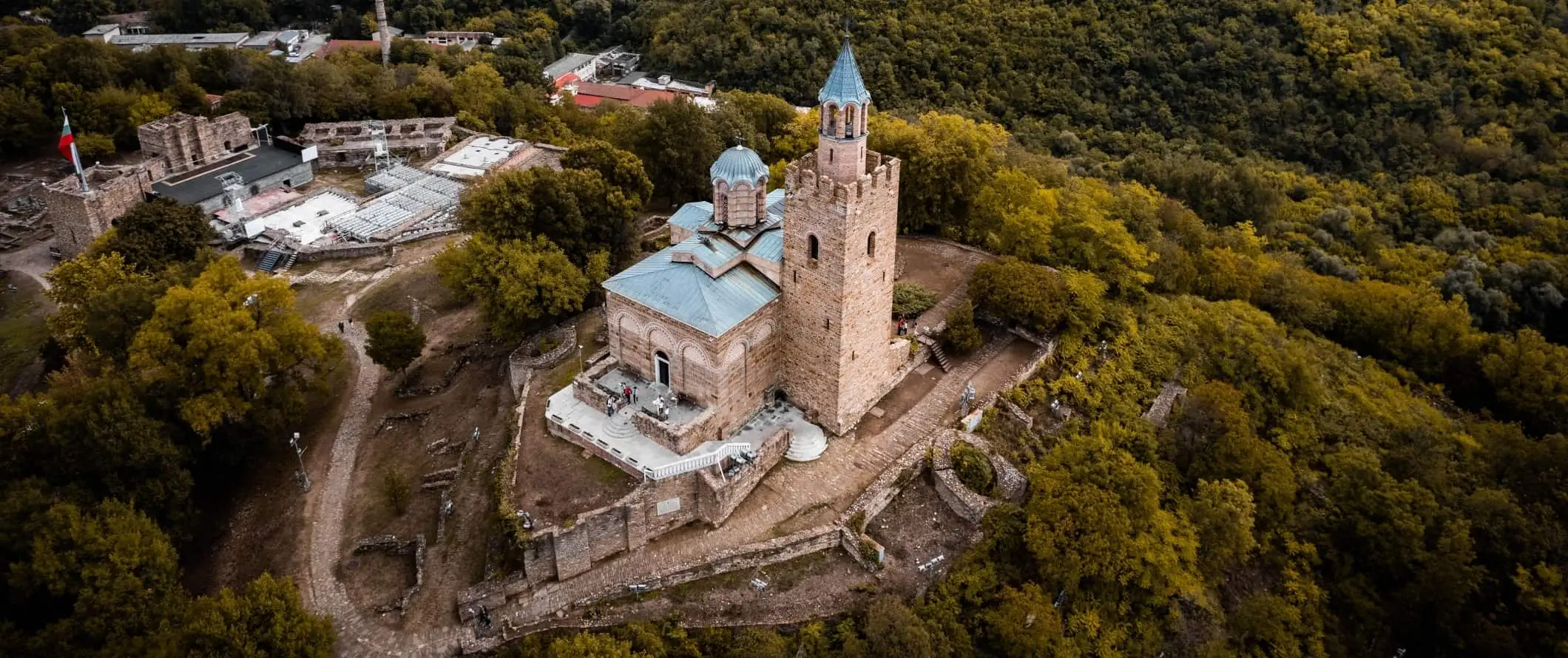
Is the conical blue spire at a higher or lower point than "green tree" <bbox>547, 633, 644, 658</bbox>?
higher

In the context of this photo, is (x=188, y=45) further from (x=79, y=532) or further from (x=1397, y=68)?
(x=1397, y=68)

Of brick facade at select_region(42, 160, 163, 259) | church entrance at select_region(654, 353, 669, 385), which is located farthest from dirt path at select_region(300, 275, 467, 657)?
brick facade at select_region(42, 160, 163, 259)

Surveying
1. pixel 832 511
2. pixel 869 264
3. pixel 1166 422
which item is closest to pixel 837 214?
pixel 869 264

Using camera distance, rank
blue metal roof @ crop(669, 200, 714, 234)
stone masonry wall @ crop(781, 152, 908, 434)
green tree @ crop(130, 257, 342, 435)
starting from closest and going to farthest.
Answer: stone masonry wall @ crop(781, 152, 908, 434), green tree @ crop(130, 257, 342, 435), blue metal roof @ crop(669, 200, 714, 234)

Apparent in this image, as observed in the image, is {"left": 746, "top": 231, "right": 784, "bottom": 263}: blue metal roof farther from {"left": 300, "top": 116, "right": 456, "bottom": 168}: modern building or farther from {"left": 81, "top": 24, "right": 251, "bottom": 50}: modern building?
{"left": 81, "top": 24, "right": 251, "bottom": 50}: modern building

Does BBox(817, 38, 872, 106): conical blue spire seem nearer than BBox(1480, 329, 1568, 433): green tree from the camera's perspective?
Yes
